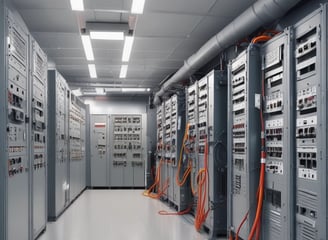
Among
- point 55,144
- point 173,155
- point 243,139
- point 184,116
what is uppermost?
point 184,116

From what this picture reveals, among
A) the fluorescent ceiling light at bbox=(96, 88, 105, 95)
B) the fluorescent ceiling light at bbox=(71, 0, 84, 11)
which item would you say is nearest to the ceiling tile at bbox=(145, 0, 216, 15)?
the fluorescent ceiling light at bbox=(71, 0, 84, 11)

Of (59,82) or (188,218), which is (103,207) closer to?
(188,218)

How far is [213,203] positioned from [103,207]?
351 cm

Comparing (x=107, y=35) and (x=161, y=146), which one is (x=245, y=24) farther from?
(x=161, y=146)

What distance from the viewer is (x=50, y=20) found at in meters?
5.69

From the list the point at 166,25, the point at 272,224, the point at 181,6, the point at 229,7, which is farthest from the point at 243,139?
the point at 166,25

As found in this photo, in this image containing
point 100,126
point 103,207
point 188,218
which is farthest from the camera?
point 100,126

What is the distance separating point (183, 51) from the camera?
24.9 feet

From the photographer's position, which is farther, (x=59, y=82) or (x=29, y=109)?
(x=59, y=82)

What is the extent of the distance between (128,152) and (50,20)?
7.02 metres

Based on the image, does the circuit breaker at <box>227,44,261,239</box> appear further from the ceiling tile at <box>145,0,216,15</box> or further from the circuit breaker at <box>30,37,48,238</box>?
the circuit breaker at <box>30,37,48,238</box>

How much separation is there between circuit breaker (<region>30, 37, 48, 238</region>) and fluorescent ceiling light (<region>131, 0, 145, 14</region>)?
4.45 ft

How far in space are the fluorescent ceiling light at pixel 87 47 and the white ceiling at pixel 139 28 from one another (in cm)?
9

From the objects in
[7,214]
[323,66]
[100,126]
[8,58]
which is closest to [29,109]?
[8,58]
